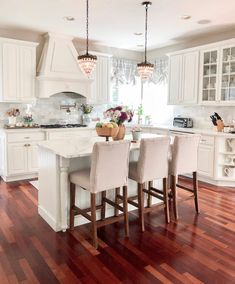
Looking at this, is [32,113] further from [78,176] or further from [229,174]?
[229,174]

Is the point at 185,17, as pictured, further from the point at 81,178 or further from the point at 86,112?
the point at 81,178

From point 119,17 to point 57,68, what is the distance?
5.56 ft

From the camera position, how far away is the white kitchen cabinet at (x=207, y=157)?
4.99 metres

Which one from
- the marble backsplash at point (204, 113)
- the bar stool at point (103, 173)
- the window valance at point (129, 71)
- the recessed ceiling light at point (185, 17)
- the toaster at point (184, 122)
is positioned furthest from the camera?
the window valance at point (129, 71)

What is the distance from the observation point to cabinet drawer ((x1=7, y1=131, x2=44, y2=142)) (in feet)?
16.3

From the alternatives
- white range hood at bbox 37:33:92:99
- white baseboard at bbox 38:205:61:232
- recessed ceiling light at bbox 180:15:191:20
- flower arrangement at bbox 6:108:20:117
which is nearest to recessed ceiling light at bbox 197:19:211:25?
recessed ceiling light at bbox 180:15:191:20

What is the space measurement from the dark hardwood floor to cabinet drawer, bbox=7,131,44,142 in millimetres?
1543

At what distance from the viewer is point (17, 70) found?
204 inches

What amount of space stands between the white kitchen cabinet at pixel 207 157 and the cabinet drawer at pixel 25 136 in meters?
3.06

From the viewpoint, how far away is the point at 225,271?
2428mm

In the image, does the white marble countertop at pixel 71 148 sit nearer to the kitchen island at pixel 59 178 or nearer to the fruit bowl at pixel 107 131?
the kitchen island at pixel 59 178

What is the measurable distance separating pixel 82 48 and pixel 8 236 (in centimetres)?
462

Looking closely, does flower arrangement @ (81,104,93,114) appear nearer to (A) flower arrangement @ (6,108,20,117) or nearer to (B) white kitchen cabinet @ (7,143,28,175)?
(A) flower arrangement @ (6,108,20,117)

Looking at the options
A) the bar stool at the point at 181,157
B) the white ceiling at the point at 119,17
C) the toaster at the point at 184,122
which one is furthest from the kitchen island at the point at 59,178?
the toaster at the point at 184,122
